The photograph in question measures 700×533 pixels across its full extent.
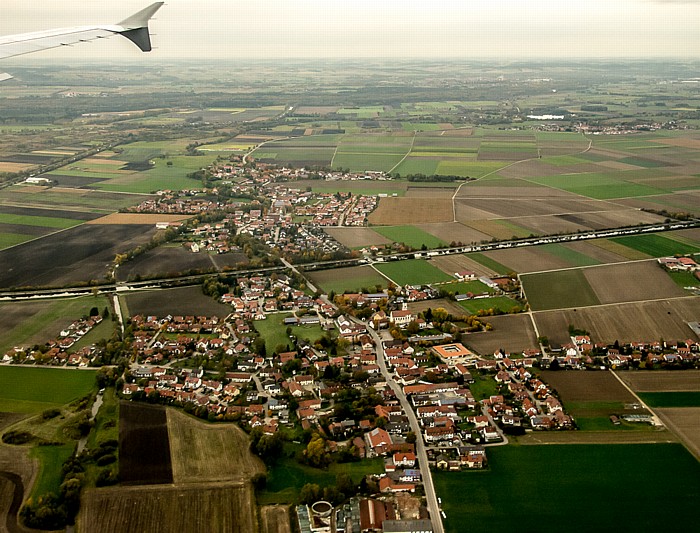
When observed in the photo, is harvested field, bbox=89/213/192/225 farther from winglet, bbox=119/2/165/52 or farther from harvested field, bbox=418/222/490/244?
winglet, bbox=119/2/165/52

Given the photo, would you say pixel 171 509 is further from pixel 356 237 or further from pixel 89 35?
pixel 356 237

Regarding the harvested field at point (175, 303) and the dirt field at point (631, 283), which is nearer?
the harvested field at point (175, 303)

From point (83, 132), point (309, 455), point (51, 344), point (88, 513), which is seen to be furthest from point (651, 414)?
point (83, 132)

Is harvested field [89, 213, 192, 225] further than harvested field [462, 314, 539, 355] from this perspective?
Yes

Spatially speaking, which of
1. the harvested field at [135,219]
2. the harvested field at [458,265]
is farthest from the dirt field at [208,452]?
the harvested field at [135,219]

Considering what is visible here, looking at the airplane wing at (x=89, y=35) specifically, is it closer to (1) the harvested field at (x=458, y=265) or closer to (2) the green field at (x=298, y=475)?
(2) the green field at (x=298, y=475)

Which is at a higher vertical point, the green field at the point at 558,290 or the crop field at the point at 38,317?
the green field at the point at 558,290

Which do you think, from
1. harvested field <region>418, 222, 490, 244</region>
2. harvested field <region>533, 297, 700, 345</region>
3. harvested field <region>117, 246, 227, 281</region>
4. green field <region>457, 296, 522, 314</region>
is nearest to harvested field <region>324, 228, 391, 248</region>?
harvested field <region>418, 222, 490, 244</region>
